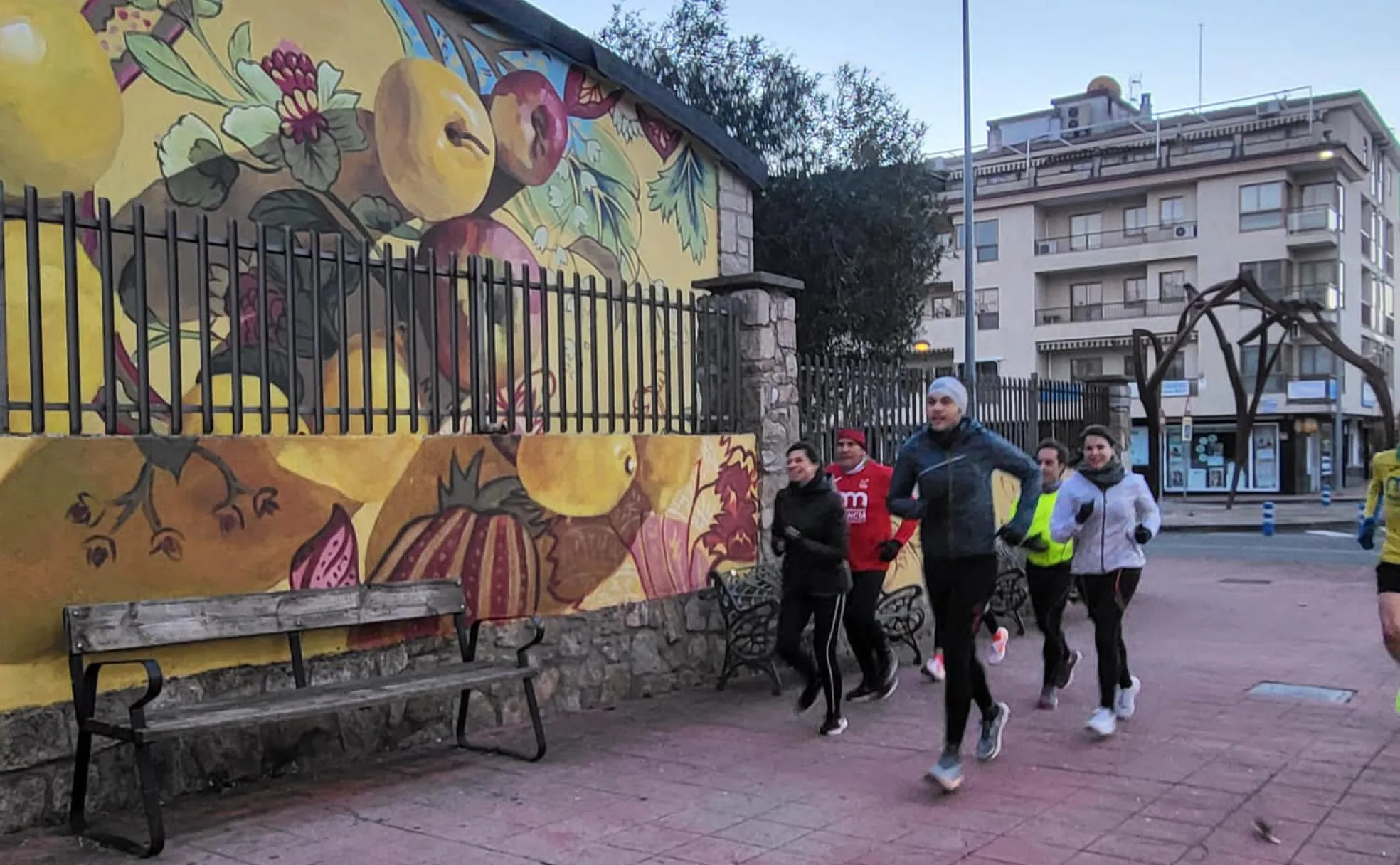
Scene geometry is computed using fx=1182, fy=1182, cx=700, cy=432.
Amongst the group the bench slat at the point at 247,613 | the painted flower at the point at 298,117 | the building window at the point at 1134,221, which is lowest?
the bench slat at the point at 247,613

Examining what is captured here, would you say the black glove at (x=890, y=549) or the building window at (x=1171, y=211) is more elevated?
the building window at (x=1171, y=211)

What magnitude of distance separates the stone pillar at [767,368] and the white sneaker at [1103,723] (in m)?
3.03

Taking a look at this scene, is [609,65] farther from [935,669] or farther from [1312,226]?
[1312,226]

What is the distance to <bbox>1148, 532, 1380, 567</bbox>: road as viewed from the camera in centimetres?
1783

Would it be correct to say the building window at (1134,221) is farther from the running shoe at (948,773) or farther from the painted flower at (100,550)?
the painted flower at (100,550)

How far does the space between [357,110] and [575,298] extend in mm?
2689

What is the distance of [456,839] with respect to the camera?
15.6ft

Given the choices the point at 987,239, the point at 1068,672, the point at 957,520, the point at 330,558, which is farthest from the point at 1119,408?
the point at 987,239

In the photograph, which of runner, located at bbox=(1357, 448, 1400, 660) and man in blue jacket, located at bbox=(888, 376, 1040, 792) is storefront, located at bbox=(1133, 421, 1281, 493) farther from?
man in blue jacket, located at bbox=(888, 376, 1040, 792)

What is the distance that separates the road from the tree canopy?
23.2 ft

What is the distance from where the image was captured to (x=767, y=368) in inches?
344

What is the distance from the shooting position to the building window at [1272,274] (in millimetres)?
41062

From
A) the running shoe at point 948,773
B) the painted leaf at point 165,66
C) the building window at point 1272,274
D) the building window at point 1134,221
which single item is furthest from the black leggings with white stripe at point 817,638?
the building window at point 1134,221

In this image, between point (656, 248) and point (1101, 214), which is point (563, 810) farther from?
point (1101, 214)
